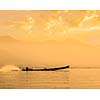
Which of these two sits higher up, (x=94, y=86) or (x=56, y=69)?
(x=56, y=69)

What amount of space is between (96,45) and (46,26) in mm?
438

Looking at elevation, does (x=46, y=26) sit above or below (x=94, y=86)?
above

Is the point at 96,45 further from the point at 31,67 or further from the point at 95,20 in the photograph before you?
the point at 31,67

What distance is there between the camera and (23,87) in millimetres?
2141

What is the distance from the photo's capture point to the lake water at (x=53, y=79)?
7.00ft

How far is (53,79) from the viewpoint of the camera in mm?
2137

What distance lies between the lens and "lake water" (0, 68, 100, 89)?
2.13 m

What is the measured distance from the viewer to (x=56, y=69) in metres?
2.15
